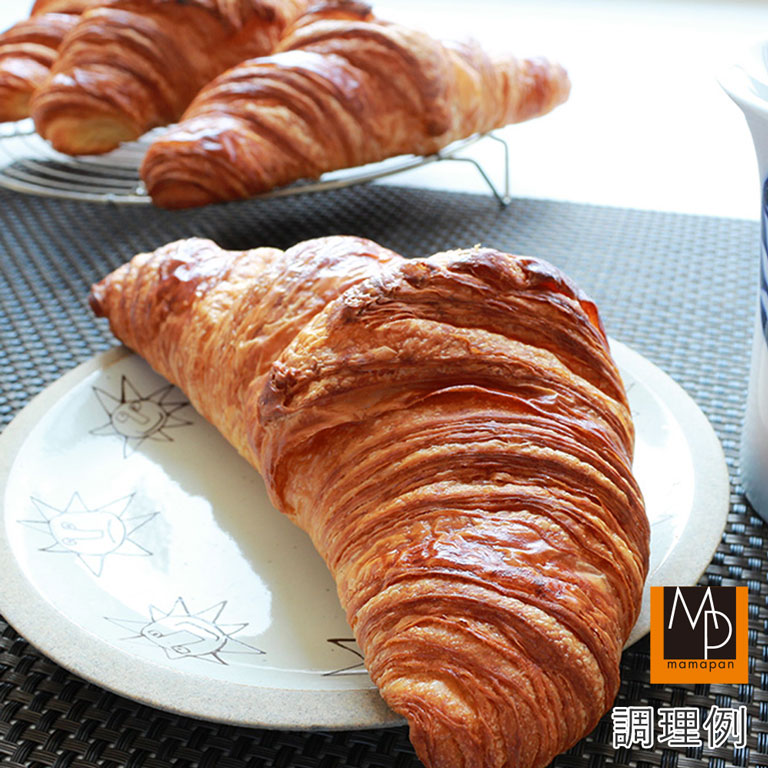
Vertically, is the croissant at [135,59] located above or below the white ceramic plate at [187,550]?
above

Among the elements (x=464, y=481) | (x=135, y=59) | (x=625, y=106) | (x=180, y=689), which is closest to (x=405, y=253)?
(x=135, y=59)

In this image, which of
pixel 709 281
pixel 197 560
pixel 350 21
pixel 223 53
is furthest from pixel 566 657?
pixel 223 53

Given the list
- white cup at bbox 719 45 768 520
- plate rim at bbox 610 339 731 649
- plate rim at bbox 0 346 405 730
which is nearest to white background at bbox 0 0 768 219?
white cup at bbox 719 45 768 520

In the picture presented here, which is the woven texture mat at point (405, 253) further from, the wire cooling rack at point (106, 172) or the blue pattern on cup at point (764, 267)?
the blue pattern on cup at point (764, 267)

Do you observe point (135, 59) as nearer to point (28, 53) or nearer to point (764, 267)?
point (28, 53)

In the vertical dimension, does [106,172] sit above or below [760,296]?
below

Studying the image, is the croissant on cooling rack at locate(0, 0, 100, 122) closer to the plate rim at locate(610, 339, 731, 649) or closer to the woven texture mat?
the woven texture mat

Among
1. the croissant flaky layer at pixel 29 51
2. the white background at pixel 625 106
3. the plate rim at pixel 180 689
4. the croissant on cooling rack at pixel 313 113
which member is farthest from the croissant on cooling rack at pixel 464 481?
the croissant flaky layer at pixel 29 51
